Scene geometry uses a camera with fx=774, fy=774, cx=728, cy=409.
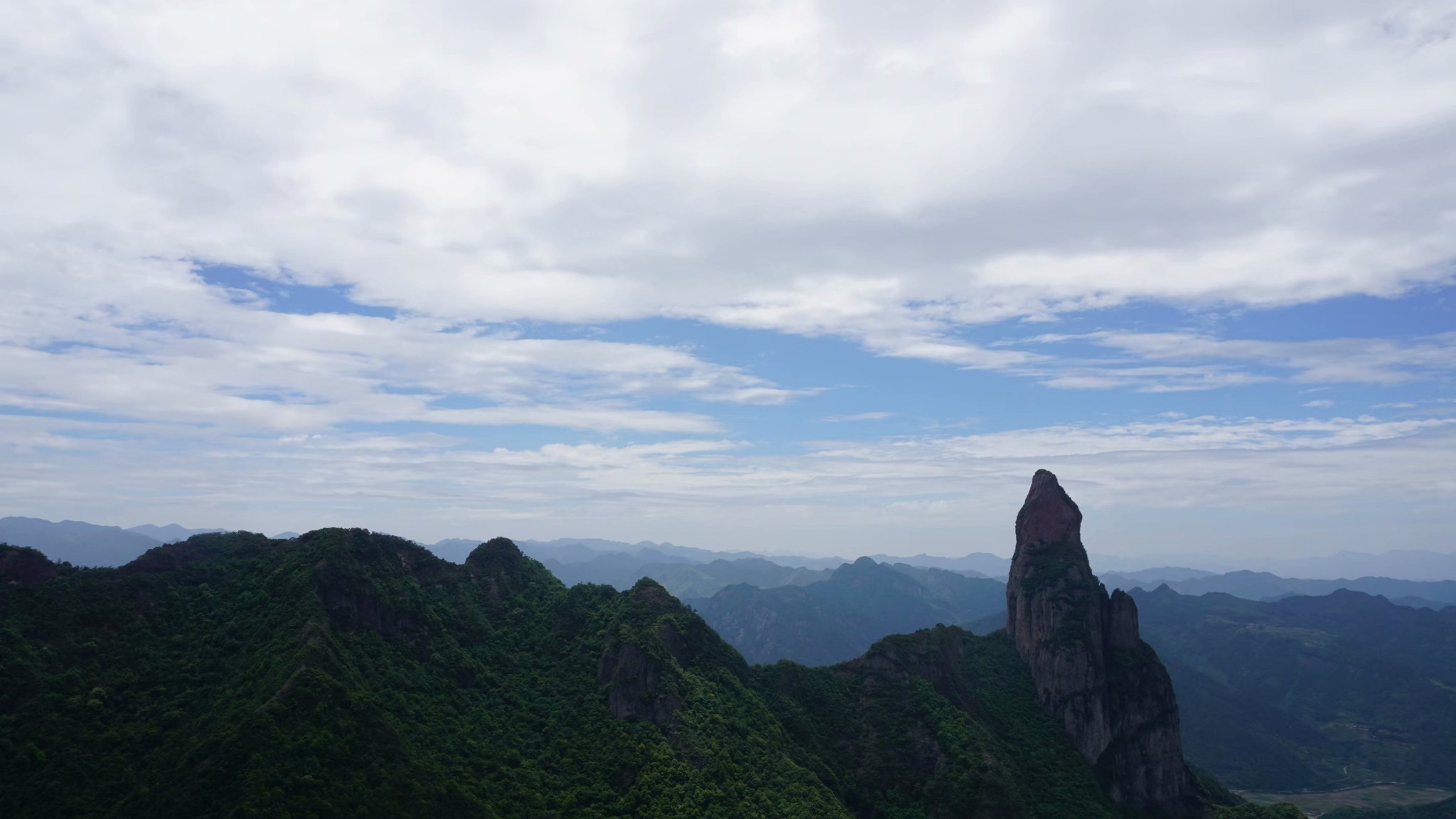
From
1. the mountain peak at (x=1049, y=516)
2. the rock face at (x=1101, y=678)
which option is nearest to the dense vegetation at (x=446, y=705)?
the rock face at (x=1101, y=678)

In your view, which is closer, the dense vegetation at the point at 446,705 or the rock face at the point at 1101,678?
the dense vegetation at the point at 446,705

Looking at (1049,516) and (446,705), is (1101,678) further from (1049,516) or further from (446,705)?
(446,705)

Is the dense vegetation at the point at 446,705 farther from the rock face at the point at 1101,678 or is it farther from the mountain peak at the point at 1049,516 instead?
the mountain peak at the point at 1049,516

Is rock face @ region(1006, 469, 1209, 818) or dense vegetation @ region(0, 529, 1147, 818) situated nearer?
dense vegetation @ region(0, 529, 1147, 818)

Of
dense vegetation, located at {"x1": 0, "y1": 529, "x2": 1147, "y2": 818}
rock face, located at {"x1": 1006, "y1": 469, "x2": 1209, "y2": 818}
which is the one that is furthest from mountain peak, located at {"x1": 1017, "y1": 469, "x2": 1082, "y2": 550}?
dense vegetation, located at {"x1": 0, "y1": 529, "x2": 1147, "y2": 818}

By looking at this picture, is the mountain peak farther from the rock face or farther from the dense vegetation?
the dense vegetation

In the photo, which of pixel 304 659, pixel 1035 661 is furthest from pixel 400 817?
pixel 1035 661

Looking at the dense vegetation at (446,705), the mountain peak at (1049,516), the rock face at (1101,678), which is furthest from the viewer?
the mountain peak at (1049,516)

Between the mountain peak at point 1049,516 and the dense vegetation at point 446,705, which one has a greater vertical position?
the mountain peak at point 1049,516
